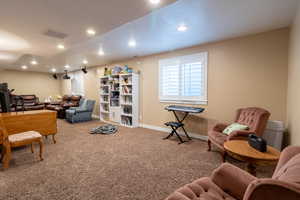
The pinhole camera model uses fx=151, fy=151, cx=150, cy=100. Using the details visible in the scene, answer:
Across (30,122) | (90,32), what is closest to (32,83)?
(30,122)

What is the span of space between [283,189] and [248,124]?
99.9 inches

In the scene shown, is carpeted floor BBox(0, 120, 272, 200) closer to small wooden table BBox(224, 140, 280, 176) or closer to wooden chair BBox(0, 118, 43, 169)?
wooden chair BBox(0, 118, 43, 169)

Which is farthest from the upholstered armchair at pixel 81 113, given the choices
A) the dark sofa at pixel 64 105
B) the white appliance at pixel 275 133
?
the white appliance at pixel 275 133

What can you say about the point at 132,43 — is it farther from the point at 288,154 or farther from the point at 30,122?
the point at 288,154

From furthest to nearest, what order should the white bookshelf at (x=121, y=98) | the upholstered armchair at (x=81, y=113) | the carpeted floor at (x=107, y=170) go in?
the upholstered armchair at (x=81, y=113) < the white bookshelf at (x=121, y=98) < the carpeted floor at (x=107, y=170)

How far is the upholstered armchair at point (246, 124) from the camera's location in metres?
2.57

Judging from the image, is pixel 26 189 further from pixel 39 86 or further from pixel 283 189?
pixel 39 86

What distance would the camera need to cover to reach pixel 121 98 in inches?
225

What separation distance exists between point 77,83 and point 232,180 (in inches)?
346

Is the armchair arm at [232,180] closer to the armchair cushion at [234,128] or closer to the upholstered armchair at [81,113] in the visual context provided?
the armchair cushion at [234,128]

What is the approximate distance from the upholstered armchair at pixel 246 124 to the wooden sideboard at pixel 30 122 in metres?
3.75

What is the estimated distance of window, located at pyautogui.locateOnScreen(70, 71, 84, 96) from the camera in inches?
321

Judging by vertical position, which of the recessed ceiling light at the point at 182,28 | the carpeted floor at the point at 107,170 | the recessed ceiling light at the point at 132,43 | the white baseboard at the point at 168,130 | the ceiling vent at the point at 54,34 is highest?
the recessed ceiling light at the point at 132,43

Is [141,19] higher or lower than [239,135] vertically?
higher
